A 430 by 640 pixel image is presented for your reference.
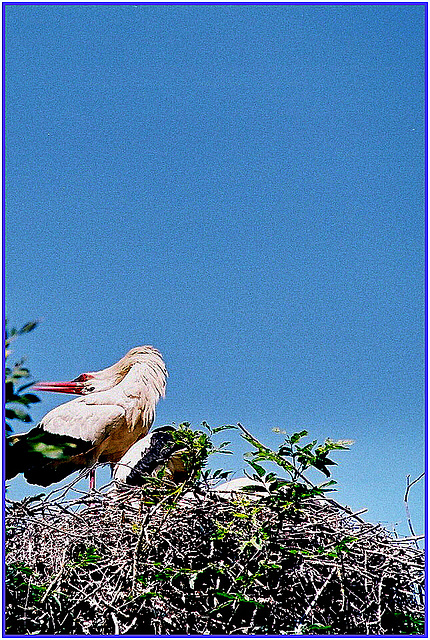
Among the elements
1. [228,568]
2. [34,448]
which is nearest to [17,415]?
[34,448]

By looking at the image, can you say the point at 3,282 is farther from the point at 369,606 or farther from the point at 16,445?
the point at 369,606

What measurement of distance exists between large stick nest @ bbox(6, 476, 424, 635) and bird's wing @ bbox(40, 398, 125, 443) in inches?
23.1

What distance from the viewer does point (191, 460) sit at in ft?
3.21

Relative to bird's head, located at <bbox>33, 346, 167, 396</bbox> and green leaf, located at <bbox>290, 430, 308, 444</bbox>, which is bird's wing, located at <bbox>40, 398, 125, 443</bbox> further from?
green leaf, located at <bbox>290, 430, 308, 444</bbox>

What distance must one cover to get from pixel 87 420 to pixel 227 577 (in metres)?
0.76

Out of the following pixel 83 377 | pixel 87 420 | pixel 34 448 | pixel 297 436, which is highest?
pixel 83 377

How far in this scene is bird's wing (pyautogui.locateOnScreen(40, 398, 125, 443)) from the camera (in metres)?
1.53

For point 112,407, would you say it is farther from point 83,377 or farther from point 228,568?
point 228,568

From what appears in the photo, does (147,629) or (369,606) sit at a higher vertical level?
(369,606)

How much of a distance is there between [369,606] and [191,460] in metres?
0.32

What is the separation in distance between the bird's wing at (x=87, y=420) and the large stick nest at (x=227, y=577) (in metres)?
0.59

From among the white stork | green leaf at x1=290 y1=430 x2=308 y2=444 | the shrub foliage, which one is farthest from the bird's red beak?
green leaf at x1=290 y1=430 x2=308 y2=444

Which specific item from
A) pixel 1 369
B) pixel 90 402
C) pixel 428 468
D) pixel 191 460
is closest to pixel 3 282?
pixel 1 369

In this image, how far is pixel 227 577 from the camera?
34.2 inches
